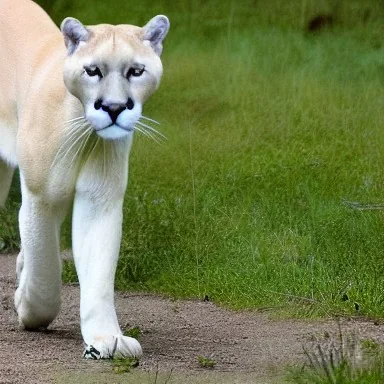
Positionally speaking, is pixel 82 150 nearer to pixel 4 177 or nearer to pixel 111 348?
pixel 111 348

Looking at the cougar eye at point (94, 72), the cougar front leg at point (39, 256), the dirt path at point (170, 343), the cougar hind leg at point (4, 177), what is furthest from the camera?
the cougar hind leg at point (4, 177)

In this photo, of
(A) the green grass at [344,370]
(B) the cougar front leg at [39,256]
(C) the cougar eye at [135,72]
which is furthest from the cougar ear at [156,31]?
(A) the green grass at [344,370]

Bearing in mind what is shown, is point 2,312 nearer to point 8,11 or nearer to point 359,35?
point 8,11

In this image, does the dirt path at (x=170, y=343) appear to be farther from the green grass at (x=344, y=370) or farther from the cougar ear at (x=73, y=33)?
the cougar ear at (x=73, y=33)

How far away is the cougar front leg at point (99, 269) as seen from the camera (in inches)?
210

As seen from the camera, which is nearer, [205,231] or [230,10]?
[205,231]

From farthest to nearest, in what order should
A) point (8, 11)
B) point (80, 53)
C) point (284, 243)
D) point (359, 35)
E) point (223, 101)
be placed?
point (359, 35) < point (223, 101) < point (284, 243) < point (8, 11) < point (80, 53)

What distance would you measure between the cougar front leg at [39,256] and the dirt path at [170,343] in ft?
0.52

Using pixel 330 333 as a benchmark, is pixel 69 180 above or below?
above

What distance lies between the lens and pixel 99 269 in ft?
17.9

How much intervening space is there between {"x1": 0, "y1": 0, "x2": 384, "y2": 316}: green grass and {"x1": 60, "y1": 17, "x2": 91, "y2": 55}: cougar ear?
1.43 meters

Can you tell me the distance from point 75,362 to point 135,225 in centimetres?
240

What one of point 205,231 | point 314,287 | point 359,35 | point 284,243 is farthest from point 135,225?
point 359,35

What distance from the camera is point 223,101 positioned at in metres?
10.1
